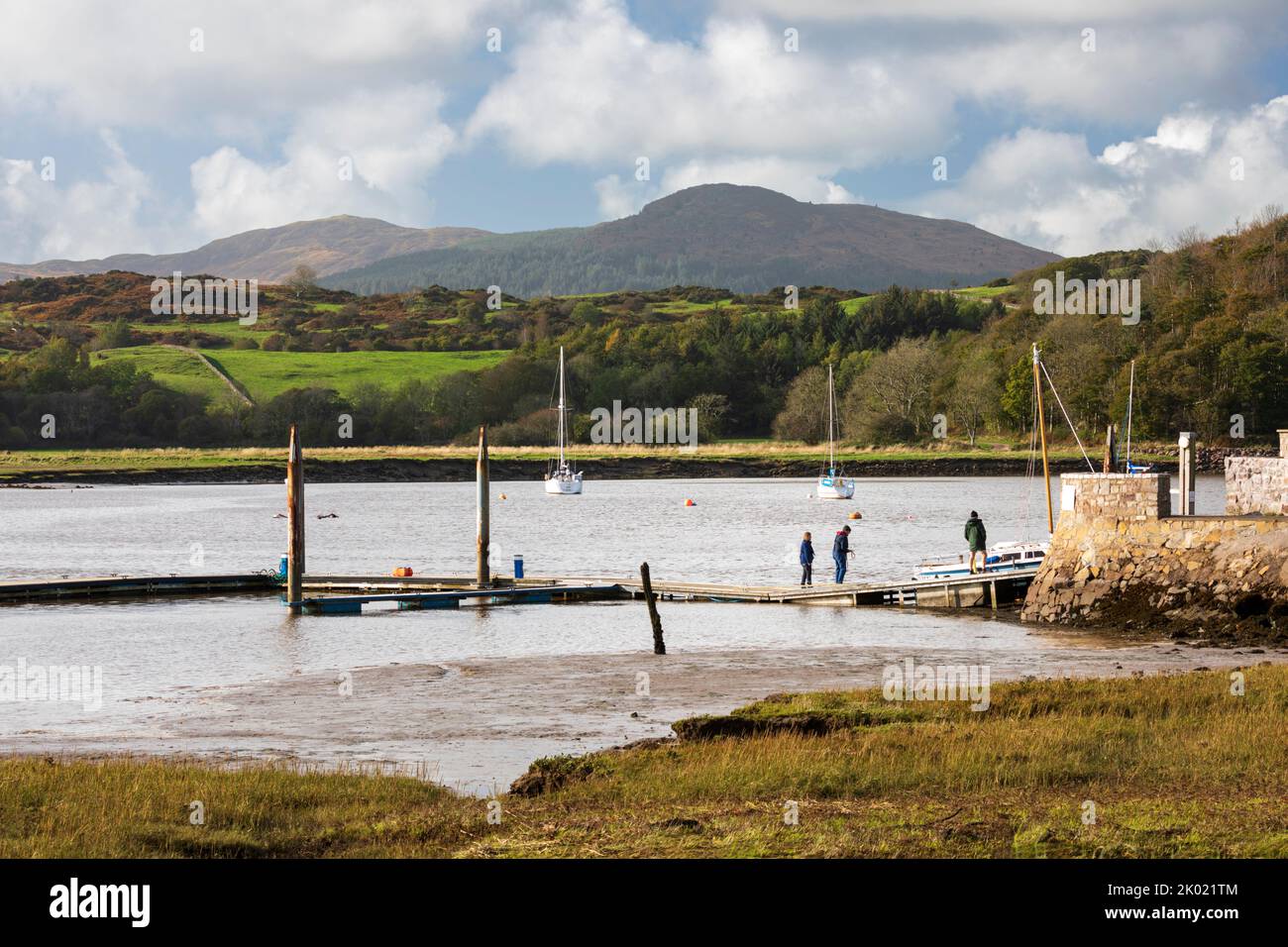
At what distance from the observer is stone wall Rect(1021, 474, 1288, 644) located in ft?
100

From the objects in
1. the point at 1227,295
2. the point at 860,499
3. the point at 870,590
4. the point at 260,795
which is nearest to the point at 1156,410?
the point at 1227,295

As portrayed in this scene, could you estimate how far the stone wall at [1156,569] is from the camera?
30.5m

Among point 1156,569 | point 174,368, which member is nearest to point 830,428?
point 1156,569

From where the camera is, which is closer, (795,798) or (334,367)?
(795,798)

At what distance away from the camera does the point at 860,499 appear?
358 ft

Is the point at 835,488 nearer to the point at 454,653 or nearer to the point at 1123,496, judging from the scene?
the point at 1123,496

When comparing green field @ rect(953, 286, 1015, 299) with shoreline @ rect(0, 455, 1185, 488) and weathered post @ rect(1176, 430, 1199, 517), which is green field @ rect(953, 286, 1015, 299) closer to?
shoreline @ rect(0, 455, 1185, 488)

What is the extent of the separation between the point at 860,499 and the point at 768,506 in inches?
440

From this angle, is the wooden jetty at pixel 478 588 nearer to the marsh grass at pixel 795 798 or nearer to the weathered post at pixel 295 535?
the weathered post at pixel 295 535

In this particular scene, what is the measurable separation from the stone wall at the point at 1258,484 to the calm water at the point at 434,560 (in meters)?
6.36

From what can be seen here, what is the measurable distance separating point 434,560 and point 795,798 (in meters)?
46.5

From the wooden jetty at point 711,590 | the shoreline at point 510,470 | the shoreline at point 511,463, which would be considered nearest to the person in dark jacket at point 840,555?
the wooden jetty at point 711,590

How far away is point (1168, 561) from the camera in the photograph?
32156 mm

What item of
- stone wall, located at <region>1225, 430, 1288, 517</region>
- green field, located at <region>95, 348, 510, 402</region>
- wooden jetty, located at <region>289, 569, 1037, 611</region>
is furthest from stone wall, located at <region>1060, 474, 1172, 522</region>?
green field, located at <region>95, 348, 510, 402</region>
